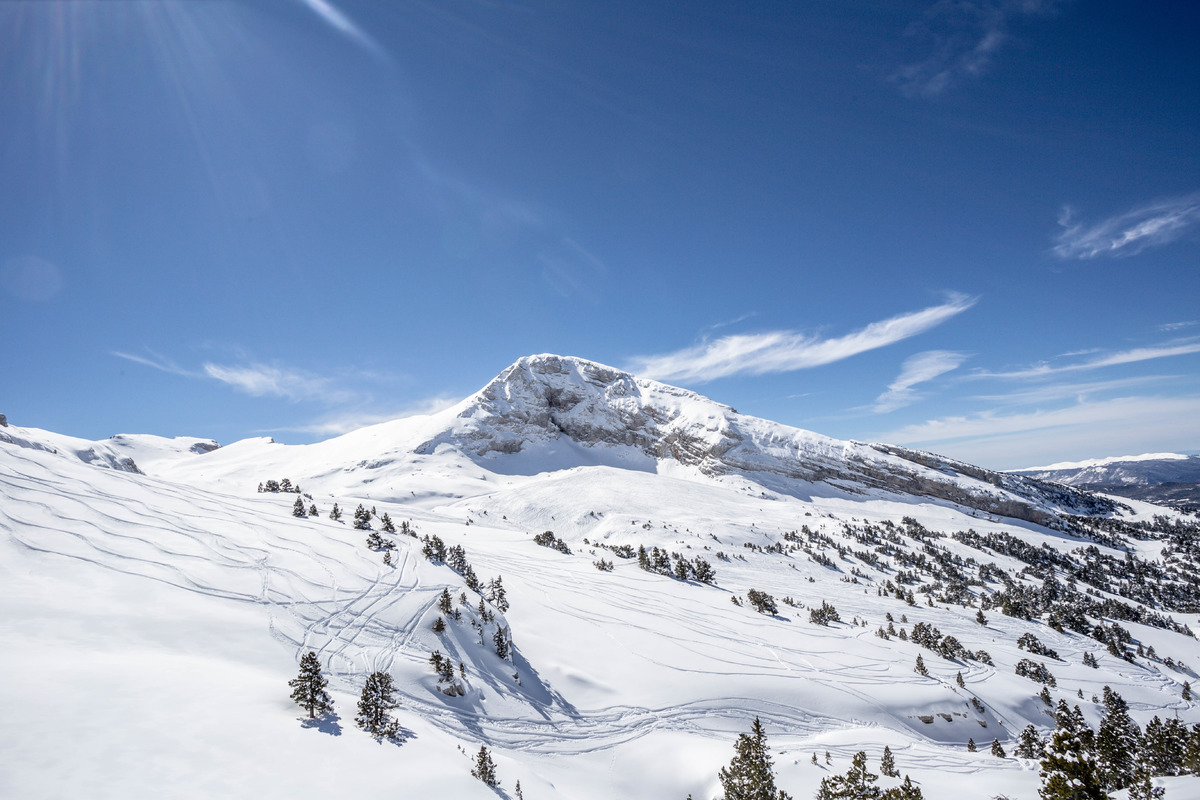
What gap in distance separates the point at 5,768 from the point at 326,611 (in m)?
11.0

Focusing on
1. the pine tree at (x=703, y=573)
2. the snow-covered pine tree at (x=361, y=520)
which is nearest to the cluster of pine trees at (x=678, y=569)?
the pine tree at (x=703, y=573)

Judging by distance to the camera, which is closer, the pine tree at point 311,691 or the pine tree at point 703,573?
the pine tree at point 311,691

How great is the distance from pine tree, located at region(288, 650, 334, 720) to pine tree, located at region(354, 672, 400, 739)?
849mm

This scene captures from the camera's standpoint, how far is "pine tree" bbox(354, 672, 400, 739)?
10641 millimetres

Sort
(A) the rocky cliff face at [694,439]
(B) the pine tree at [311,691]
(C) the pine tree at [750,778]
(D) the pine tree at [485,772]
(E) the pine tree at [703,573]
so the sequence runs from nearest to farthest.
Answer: (D) the pine tree at [485,772] < (C) the pine tree at [750,778] < (B) the pine tree at [311,691] < (E) the pine tree at [703,573] < (A) the rocky cliff face at [694,439]

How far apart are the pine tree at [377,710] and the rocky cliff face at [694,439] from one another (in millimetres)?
81731

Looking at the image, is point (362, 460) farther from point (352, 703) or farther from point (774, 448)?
point (774, 448)

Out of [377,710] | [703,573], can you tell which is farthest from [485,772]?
[703,573]

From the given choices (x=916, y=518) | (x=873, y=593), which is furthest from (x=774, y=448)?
(x=873, y=593)

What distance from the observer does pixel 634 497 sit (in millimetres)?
66688

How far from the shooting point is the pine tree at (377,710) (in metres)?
10.6

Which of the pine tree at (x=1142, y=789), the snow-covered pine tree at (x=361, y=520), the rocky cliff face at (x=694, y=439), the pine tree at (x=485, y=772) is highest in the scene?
the rocky cliff face at (x=694, y=439)

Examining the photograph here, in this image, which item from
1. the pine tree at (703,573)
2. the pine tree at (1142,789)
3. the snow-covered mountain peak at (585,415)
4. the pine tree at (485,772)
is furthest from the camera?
the snow-covered mountain peak at (585,415)

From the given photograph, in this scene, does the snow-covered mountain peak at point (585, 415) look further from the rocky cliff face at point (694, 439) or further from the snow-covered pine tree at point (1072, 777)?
the snow-covered pine tree at point (1072, 777)
